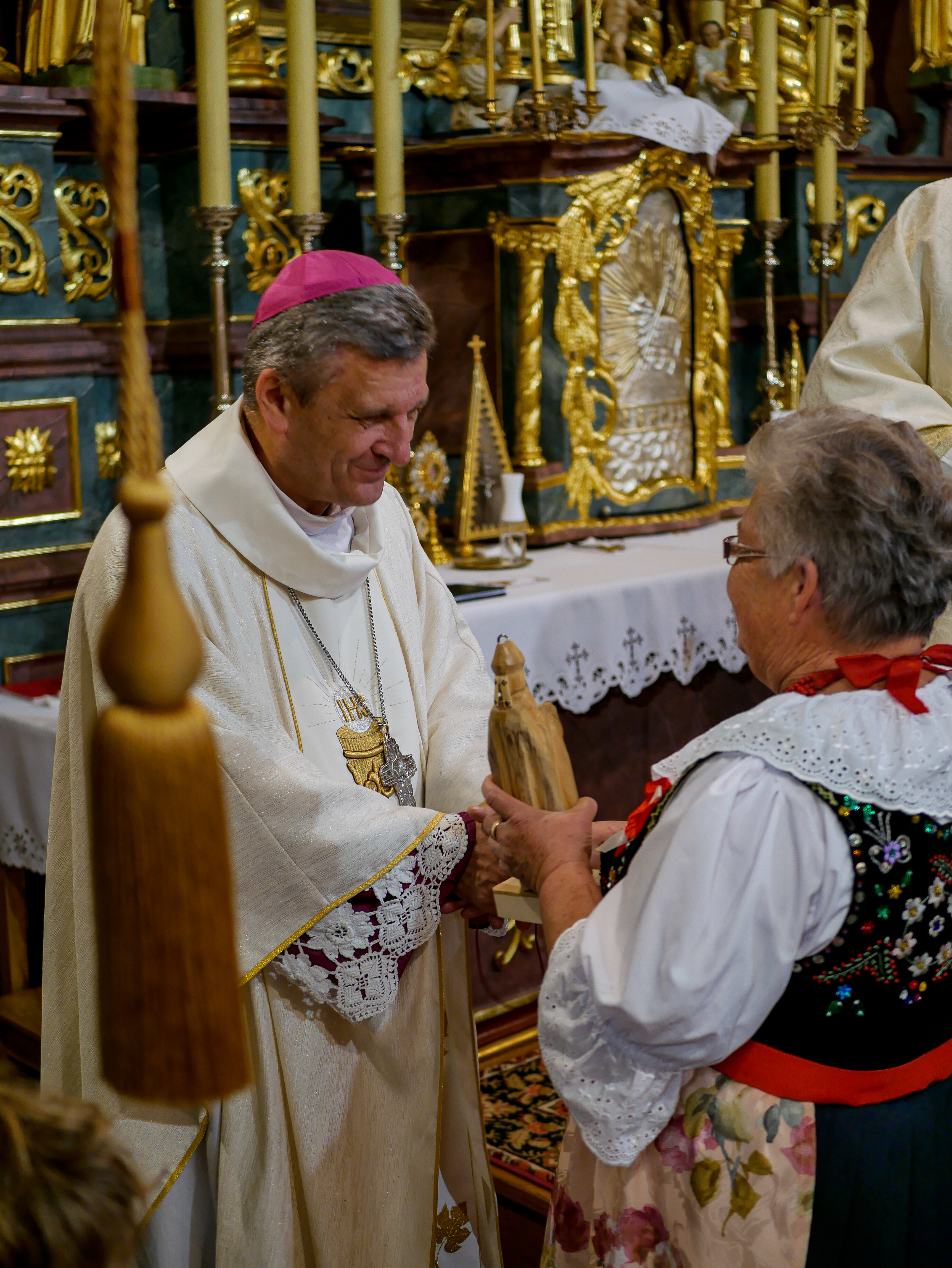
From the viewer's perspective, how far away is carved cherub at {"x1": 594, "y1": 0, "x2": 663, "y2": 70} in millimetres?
5289

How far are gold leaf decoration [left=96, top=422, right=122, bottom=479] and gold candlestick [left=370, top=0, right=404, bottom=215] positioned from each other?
0.99m

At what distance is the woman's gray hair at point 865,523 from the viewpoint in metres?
1.77

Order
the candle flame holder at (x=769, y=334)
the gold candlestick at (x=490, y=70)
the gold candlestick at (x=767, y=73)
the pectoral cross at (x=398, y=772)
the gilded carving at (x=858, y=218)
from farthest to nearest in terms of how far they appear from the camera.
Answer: the gilded carving at (x=858, y=218), the candle flame holder at (x=769, y=334), the gold candlestick at (x=767, y=73), the gold candlestick at (x=490, y=70), the pectoral cross at (x=398, y=772)

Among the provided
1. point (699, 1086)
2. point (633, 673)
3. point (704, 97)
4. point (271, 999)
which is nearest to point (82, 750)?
point (271, 999)

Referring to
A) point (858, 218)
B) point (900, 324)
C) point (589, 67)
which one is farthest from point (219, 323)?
point (858, 218)

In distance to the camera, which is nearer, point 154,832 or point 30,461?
point 154,832

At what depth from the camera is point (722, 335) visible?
5480 millimetres

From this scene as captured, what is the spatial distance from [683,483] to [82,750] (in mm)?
3403

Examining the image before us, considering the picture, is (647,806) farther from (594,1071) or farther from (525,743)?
(594,1071)

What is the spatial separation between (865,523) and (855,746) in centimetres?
28

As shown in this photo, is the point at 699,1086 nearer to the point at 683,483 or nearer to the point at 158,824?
the point at 158,824

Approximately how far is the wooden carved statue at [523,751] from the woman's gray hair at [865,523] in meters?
0.41

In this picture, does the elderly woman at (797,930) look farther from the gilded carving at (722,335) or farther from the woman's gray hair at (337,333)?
the gilded carving at (722,335)

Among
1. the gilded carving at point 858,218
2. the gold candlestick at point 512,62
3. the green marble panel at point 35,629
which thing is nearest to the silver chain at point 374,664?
the green marble panel at point 35,629
